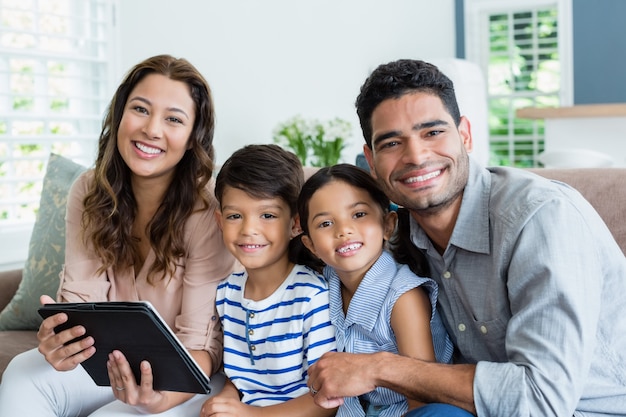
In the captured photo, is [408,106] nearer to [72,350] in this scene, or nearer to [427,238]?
[427,238]

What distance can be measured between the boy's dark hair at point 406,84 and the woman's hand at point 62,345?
2.58 feet

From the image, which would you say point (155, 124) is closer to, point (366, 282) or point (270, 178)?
point (270, 178)

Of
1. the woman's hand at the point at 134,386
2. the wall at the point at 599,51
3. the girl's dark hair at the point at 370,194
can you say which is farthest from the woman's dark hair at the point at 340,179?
the wall at the point at 599,51

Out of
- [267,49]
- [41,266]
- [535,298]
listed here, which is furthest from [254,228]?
[267,49]

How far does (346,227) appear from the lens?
1.64 m

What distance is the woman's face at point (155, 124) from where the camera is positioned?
1875 mm

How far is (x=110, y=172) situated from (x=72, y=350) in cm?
53

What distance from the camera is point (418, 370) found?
4.53 ft

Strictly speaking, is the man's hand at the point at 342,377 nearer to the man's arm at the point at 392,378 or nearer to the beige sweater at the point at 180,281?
the man's arm at the point at 392,378

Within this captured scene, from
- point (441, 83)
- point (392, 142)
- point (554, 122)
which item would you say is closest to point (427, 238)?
point (392, 142)

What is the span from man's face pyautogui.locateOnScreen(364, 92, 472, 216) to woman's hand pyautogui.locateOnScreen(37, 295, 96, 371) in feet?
2.42

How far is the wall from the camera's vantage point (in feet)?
22.8

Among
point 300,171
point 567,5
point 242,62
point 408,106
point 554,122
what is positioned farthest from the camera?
point 567,5

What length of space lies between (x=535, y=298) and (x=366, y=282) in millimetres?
423
